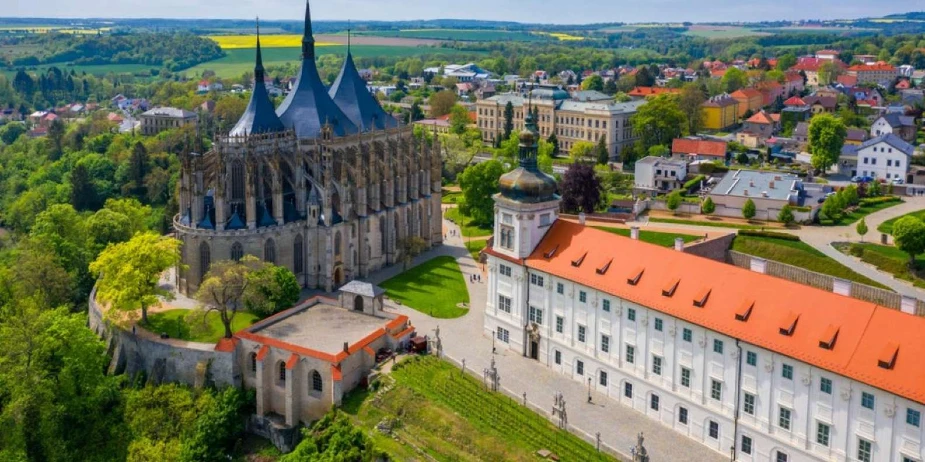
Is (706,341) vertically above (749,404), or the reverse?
(706,341)

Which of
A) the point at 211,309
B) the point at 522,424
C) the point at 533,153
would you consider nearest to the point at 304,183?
the point at 211,309

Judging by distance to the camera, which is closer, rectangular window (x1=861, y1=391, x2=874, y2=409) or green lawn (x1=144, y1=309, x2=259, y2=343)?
rectangular window (x1=861, y1=391, x2=874, y2=409)

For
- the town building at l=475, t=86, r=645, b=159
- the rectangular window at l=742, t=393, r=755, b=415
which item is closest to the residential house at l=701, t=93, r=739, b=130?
the town building at l=475, t=86, r=645, b=159

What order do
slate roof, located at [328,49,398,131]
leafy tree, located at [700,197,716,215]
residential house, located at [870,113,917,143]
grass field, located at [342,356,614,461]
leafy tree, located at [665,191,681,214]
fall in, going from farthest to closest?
residential house, located at [870,113,917,143] → leafy tree, located at [665,191,681,214] → leafy tree, located at [700,197,716,215] → slate roof, located at [328,49,398,131] → grass field, located at [342,356,614,461]

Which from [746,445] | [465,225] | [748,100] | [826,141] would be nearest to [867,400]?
[746,445]

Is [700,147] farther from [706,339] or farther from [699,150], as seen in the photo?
[706,339]

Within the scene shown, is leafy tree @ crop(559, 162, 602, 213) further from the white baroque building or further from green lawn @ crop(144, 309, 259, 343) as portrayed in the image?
green lawn @ crop(144, 309, 259, 343)
